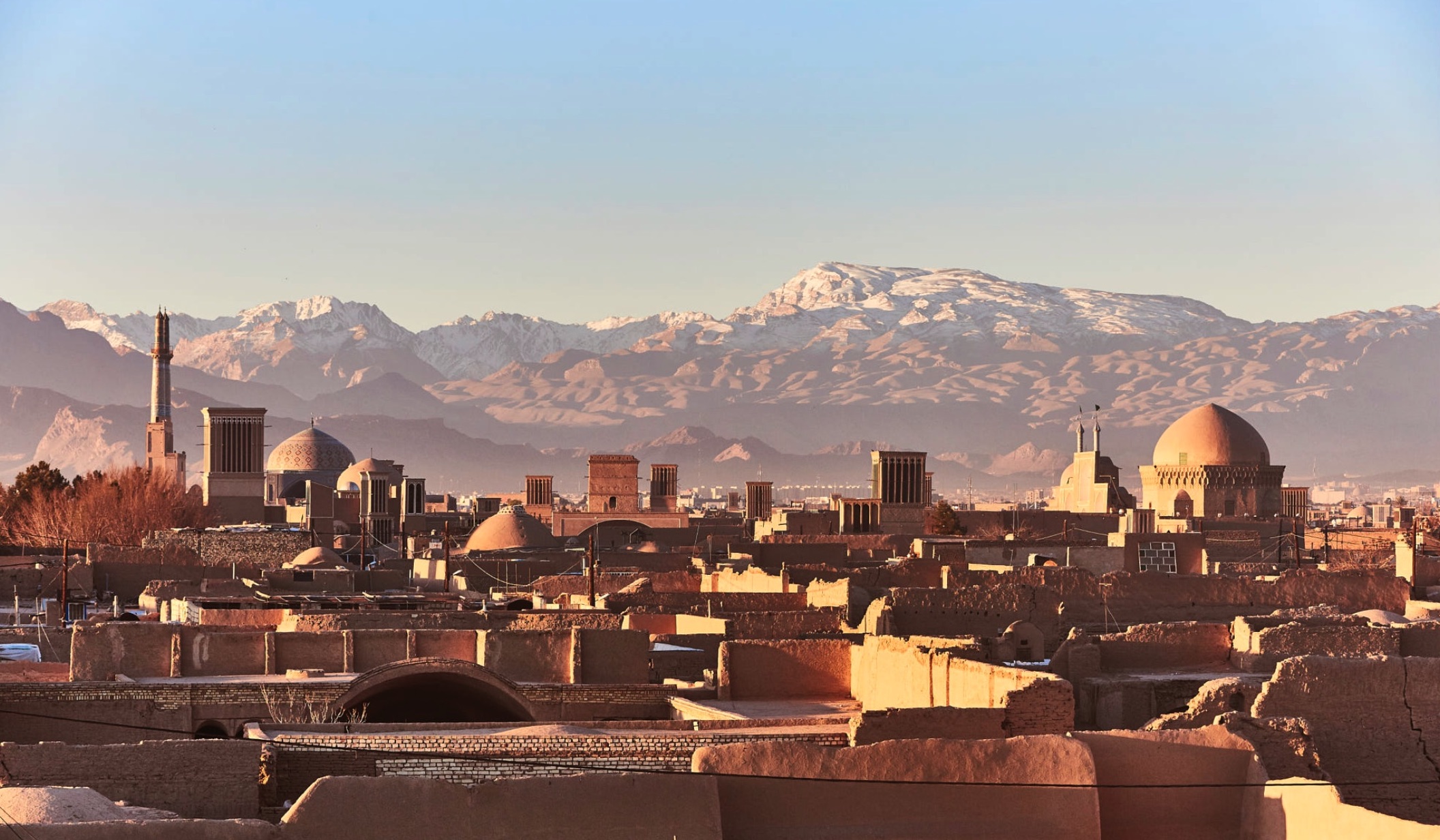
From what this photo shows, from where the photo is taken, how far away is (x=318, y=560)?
4234 cm

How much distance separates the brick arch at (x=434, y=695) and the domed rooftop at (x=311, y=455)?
3213 inches

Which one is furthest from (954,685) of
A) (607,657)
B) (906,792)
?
(607,657)

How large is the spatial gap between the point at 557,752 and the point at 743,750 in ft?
6.65

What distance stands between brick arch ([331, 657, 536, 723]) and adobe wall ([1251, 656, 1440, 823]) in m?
6.78

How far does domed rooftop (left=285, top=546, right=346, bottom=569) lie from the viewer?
136ft

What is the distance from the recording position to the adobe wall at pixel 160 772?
14609 mm

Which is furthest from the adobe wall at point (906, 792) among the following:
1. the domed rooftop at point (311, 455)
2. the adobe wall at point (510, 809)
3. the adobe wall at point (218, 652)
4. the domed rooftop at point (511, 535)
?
the domed rooftop at point (311, 455)

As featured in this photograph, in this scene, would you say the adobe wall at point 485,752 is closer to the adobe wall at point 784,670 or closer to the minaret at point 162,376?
the adobe wall at point 784,670

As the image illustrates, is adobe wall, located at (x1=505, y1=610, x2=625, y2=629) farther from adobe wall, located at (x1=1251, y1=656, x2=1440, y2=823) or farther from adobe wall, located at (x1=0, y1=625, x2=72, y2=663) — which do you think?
adobe wall, located at (x1=1251, y1=656, x2=1440, y2=823)

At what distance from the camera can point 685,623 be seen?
26.6 meters

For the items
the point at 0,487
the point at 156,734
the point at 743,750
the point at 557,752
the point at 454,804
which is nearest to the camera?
the point at 454,804

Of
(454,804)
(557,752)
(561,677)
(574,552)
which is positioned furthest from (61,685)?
(574,552)

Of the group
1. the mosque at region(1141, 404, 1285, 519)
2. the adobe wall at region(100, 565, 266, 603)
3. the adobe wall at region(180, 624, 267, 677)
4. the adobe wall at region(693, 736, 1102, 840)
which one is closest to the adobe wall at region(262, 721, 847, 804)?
the adobe wall at region(693, 736, 1102, 840)

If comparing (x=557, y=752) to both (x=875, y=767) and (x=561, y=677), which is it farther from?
(x=561, y=677)
